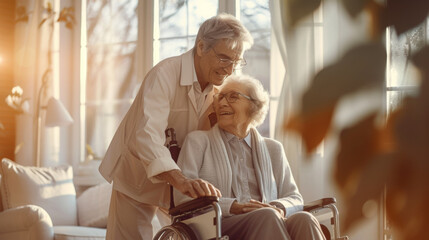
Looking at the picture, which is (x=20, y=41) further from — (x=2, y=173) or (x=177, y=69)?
(x=177, y=69)

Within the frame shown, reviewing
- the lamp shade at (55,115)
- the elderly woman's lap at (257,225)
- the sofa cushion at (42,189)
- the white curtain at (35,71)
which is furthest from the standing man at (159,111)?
the white curtain at (35,71)

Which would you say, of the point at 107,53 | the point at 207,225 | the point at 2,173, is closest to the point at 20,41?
the point at 107,53

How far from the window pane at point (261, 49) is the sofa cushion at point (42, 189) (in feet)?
3.72

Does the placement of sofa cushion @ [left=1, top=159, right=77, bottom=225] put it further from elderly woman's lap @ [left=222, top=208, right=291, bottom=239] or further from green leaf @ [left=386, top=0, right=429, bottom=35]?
green leaf @ [left=386, top=0, right=429, bottom=35]

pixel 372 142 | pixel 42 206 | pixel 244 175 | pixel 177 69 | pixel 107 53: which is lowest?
pixel 42 206

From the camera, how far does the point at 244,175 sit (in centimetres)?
189

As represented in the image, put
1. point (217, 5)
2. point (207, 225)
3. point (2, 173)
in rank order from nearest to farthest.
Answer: point (207, 225) < point (2, 173) < point (217, 5)

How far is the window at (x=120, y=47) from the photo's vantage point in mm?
3871

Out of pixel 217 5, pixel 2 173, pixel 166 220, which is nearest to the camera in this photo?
pixel 166 220

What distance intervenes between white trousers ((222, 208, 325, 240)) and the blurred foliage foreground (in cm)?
128

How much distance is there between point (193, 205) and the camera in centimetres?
149

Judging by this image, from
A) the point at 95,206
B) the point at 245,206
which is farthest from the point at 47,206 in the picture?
the point at 245,206

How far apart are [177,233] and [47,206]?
2.07 meters

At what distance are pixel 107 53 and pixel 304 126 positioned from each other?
4.00m
